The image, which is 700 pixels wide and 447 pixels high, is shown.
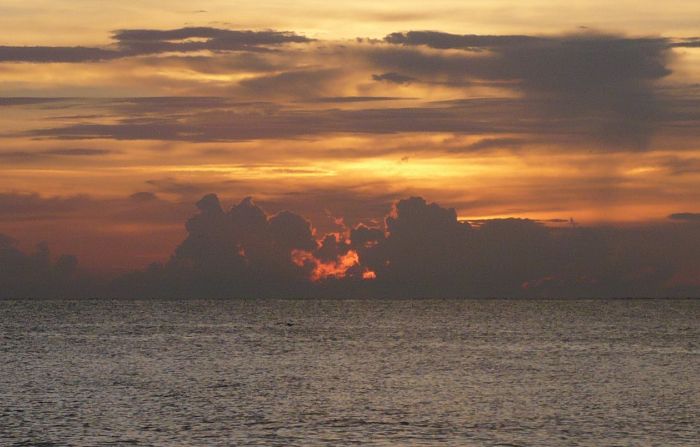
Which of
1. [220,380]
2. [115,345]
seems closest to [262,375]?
[220,380]

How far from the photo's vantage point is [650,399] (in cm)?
8369

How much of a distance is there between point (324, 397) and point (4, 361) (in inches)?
2151

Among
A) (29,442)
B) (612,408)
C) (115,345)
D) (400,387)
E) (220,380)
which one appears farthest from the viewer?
(115,345)

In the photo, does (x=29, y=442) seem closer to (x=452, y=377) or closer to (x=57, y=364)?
(x=452, y=377)

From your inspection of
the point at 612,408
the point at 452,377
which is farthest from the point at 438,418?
the point at 452,377

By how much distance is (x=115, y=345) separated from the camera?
158 meters

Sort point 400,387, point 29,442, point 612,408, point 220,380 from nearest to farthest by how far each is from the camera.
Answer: point 29,442
point 612,408
point 400,387
point 220,380

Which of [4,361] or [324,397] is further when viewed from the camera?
[4,361]

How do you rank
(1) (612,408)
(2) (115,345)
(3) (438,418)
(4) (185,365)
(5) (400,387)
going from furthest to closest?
1. (2) (115,345)
2. (4) (185,365)
3. (5) (400,387)
4. (1) (612,408)
5. (3) (438,418)

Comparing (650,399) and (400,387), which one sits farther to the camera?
(400,387)

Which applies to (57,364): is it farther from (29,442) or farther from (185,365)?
(29,442)

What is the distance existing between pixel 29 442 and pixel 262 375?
46571mm

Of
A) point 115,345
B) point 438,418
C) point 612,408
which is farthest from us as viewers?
point 115,345

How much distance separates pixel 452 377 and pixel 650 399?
913 inches
